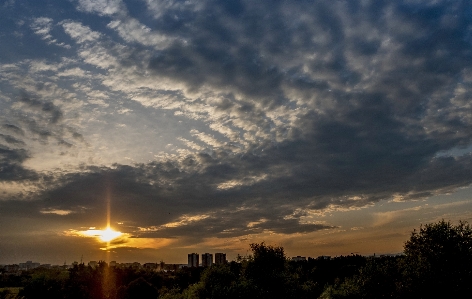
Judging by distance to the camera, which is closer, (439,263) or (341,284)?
(439,263)

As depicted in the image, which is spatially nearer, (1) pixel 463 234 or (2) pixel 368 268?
(1) pixel 463 234

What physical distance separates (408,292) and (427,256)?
5.42 m

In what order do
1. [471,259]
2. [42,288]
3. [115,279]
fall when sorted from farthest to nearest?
Result: [115,279] → [42,288] → [471,259]

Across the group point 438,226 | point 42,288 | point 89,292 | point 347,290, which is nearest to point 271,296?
point 347,290

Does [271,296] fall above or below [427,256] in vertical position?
below

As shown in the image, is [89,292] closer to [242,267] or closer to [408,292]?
[242,267]

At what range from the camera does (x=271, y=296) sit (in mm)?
62781

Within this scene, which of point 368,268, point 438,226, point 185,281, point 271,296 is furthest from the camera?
point 185,281

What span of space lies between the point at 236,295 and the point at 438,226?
29458 mm

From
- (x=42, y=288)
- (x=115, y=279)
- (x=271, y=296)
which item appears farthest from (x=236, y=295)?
(x=115, y=279)

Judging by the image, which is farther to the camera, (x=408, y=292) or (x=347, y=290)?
(x=347, y=290)

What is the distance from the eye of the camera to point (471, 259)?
49.4 meters

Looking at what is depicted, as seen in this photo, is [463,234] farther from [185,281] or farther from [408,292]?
[185,281]

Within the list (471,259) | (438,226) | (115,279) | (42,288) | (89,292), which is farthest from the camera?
(115,279)
